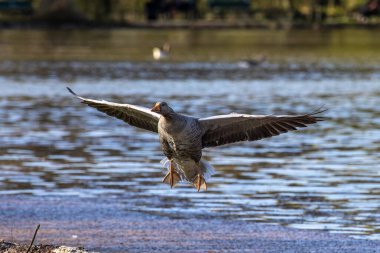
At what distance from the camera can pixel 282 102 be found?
117ft

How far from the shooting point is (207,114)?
31172 millimetres

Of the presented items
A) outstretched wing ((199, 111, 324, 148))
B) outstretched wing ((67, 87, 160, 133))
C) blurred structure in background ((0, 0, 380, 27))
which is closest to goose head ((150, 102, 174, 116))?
outstretched wing ((199, 111, 324, 148))

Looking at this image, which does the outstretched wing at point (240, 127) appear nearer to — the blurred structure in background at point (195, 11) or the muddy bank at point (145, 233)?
the muddy bank at point (145, 233)

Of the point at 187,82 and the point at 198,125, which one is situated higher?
the point at 198,125

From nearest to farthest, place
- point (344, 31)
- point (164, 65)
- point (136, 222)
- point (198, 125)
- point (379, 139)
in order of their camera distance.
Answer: point (198, 125), point (136, 222), point (379, 139), point (164, 65), point (344, 31)

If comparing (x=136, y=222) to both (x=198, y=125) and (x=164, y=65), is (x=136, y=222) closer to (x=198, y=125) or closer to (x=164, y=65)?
(x=198, y=125)

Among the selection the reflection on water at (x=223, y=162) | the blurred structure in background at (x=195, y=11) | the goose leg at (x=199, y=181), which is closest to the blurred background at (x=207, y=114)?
the reflection on water at (x=223, y=162)

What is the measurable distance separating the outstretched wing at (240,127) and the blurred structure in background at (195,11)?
9053 cm

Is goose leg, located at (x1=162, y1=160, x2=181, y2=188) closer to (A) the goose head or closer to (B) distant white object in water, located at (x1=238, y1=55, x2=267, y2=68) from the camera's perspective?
(A) the goose head

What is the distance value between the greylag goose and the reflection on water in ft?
6.57

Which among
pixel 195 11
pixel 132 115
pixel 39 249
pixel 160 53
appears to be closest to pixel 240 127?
pixel 132 115

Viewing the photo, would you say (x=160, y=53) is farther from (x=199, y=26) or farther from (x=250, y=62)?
(x=199, y=26)

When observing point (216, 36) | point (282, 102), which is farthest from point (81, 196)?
point (216, 36)

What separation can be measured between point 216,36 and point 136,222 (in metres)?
72.8
